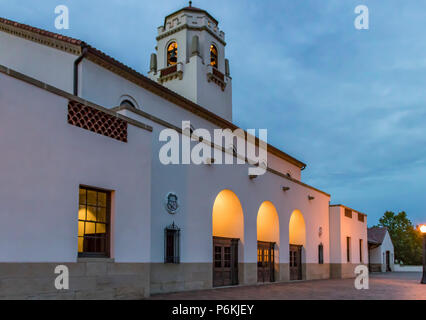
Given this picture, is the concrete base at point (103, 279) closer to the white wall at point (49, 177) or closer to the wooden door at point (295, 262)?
the white wall at point (49, 177)

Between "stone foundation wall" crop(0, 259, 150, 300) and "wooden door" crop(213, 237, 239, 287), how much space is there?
526 cm

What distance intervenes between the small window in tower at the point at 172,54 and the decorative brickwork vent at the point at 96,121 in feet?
51.4

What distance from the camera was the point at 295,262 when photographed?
23016mm

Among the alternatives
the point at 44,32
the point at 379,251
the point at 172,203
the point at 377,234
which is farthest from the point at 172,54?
the point at 377,234

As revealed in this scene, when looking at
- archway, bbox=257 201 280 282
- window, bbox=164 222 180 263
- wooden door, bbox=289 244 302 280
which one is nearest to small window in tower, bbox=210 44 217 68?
archway, bbox=257 201 280 282

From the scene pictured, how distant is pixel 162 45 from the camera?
27031mm

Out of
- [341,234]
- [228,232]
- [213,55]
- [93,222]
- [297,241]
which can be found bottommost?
[297,241]

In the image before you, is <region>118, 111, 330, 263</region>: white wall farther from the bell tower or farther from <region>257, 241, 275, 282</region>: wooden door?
the bell tower

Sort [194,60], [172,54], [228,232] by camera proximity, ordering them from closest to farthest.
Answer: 1. [228,232]
2. [194,60]
3. [172,54]

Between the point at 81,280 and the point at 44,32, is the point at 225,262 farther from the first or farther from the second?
the point at 44,32

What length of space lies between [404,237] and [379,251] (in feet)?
80.9

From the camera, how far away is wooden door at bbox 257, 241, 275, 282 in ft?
63.9
